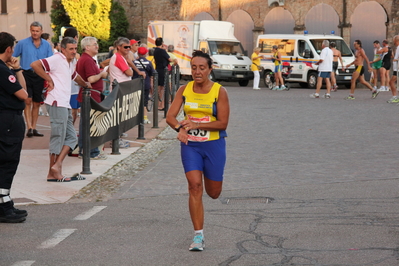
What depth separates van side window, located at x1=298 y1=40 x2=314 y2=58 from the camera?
104 ft

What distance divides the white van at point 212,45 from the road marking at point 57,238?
27273 millimetres

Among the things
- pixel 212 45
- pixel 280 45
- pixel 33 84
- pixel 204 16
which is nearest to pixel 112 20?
pixel 204 16

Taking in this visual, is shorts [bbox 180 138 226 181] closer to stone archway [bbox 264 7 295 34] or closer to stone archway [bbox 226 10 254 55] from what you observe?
stone archway [bbox 264 7 295 34]

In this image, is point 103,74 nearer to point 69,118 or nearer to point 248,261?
point 69,118

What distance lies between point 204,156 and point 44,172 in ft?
14.8

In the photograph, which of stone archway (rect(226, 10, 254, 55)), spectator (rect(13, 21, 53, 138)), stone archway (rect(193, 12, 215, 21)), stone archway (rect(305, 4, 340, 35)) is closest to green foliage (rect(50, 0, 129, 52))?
stone archway (rect(193, 12, 215, 21))

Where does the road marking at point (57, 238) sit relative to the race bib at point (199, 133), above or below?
below

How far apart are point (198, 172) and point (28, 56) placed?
334 inches

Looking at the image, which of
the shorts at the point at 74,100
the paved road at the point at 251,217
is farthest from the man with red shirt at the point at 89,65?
the paved road at the point at 251,217

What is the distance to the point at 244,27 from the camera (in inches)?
1812

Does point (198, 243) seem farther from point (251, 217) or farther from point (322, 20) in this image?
point (322, 20)

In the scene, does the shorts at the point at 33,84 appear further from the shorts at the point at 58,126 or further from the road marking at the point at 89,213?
the road marking at the point at 89,213

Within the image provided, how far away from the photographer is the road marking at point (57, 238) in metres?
6.31

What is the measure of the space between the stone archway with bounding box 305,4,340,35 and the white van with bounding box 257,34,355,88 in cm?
833
